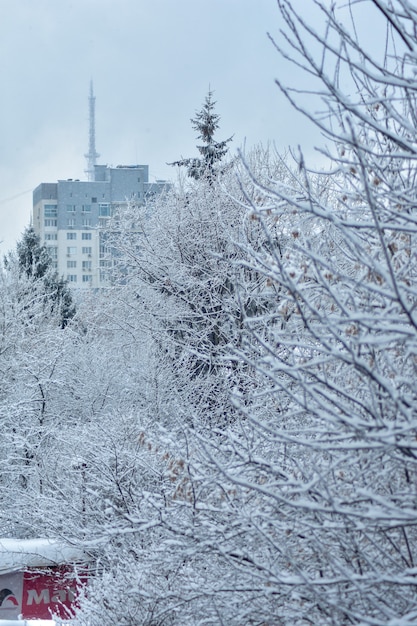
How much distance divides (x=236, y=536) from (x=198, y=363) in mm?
15849

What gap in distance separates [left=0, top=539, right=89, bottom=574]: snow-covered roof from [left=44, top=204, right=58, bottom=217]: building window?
80824 millimetres

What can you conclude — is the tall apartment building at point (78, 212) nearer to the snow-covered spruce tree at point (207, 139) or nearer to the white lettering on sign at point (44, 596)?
the snow-covered spruce tree at point (207, 139)

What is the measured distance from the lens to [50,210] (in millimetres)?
92875

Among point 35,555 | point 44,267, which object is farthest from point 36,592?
point 44,267

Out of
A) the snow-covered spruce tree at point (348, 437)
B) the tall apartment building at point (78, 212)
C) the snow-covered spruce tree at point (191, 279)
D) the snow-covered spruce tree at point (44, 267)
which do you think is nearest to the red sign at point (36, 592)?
the snow-covered spruce tree at point (191, 279)

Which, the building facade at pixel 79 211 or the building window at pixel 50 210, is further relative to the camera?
the building window at pixel 50 210

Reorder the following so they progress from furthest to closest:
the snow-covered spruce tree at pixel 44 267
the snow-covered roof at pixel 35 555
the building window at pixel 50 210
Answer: the building window at pixel 50 210
the snow-covered spruce tree at pixel 44 267
the snow-covered roof at pixel 35 555

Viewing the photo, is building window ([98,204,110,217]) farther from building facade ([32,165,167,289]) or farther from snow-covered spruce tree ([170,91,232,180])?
snow-covered spruce tree ([170,91,232,180])

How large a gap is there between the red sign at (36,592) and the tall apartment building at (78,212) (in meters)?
70.1

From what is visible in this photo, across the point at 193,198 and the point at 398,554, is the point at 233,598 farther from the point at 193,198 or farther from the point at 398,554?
the point at 193,198

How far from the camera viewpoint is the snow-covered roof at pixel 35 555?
13170mm

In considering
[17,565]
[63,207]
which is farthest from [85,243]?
[17,565]

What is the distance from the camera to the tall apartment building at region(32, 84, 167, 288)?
84.2 metres

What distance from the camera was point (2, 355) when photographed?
22453mm
